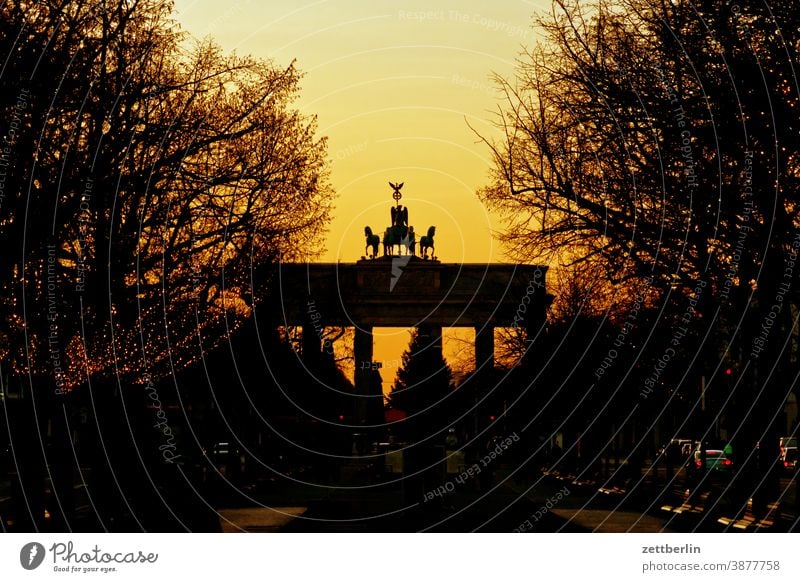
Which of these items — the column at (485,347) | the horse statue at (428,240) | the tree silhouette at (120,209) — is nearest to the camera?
the tree silhouette at (120,209)

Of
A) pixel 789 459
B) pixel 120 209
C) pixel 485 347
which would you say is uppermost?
pixel 120 209

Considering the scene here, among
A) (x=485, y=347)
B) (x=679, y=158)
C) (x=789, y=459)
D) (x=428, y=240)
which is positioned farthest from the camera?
(x=428, y=240)

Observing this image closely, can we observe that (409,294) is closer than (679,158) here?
No

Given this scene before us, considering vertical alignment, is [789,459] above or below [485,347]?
below

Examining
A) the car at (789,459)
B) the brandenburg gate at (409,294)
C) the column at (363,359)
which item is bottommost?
the car at (789,459)

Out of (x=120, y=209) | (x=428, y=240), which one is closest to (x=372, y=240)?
(x=428, y=240)

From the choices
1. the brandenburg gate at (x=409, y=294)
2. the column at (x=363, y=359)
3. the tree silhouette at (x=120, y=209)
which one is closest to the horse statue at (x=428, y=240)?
the brandenburg gate at (x=409, y=294)

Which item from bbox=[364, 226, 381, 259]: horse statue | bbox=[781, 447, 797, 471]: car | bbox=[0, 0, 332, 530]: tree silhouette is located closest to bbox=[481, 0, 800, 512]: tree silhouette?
bbox=[0, 0, 332, 530]: tree silhouette

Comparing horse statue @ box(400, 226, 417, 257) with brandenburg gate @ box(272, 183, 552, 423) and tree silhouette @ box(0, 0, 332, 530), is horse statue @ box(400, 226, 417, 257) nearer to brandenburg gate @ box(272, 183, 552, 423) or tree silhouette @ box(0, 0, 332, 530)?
brandenburg gate @ box(272, 183, 552, 423)

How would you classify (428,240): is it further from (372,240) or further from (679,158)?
(679,158)

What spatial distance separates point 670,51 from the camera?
82.6ft

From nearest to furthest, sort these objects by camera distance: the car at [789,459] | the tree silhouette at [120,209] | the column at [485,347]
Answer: the tree silhouette at [120,209] < the car at [789,459] < the column at [485,347]

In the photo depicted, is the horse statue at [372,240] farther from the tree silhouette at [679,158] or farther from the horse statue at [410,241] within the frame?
the tree silhouette at [679,158]

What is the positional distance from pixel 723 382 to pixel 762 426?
14330mm
